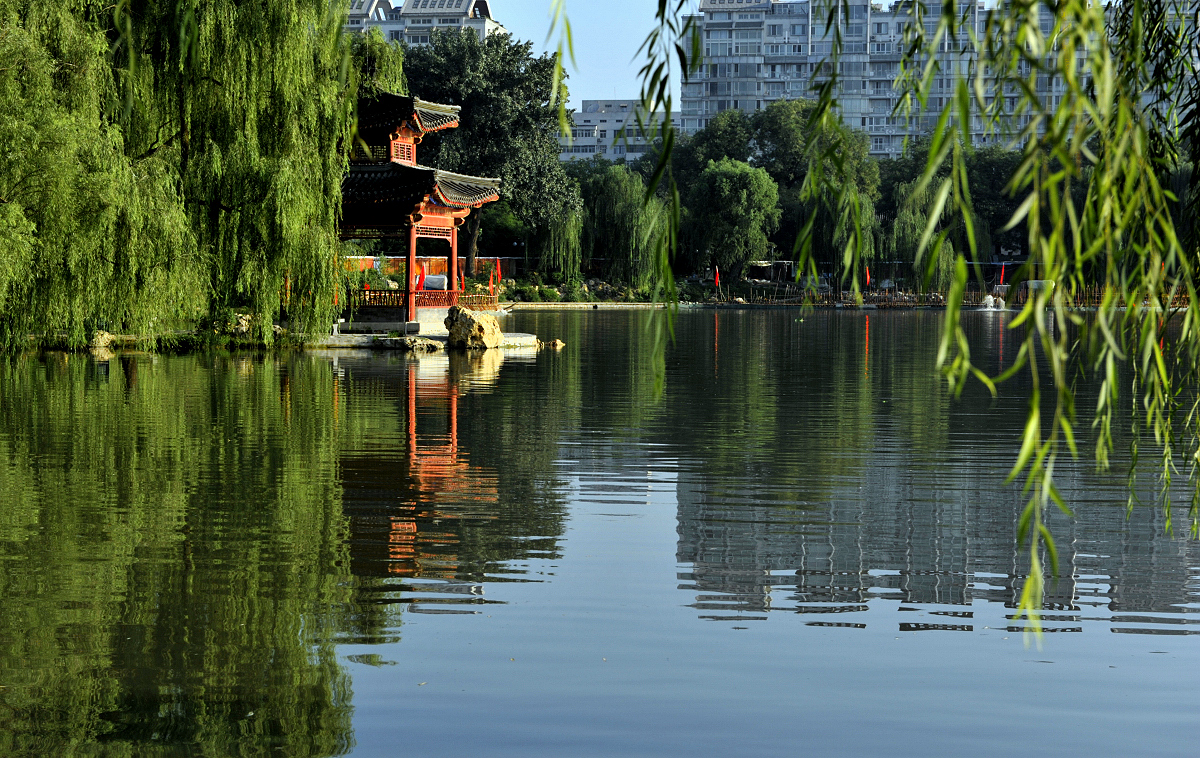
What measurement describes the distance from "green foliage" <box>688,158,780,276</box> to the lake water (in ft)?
177

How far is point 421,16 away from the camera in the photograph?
12319 centimetres

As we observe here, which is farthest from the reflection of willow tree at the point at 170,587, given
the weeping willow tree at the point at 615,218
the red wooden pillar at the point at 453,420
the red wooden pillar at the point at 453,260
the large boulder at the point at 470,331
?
the weeping willow tree at the point at 615,218

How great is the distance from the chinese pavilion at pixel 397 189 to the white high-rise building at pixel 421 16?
92.3 meters

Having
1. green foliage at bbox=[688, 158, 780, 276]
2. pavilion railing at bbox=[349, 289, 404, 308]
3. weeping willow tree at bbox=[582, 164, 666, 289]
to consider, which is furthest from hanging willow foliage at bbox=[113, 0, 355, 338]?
green foliage at bbox=[688, 158, 780, 276]

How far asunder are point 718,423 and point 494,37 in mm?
43942

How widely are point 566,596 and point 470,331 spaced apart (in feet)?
75.0

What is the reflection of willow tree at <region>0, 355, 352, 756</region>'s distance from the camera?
4953mm

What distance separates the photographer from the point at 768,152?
84.6 meters

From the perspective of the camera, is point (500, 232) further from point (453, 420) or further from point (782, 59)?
point (782, 59)

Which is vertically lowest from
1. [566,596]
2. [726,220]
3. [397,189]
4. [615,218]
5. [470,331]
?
[566,596]

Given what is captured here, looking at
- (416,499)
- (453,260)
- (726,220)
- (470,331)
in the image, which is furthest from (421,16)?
(416,499)

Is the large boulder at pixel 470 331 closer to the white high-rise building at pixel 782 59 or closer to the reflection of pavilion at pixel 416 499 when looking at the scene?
the reflection of pavilion at pixel 416 499

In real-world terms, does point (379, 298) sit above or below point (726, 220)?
below

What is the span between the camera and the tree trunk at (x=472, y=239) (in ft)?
191
